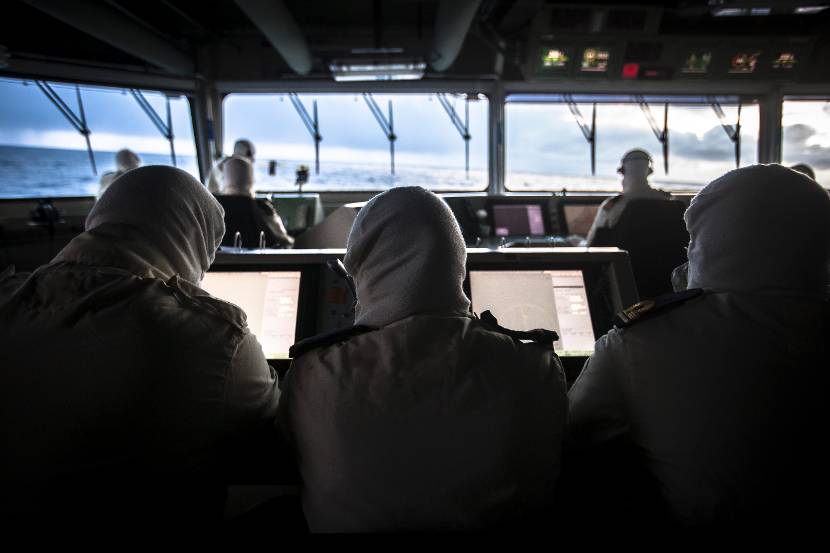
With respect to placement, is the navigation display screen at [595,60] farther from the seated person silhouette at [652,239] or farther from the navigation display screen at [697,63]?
the seated person silhouette at [652,239]

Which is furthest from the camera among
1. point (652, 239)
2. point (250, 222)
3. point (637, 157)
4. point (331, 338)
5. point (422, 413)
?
point (637, 157)

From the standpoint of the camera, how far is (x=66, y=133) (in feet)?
13.5

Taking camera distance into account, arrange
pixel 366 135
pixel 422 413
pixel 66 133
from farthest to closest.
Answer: pixel 366 135 < pixel 66 133 < pixel 422 413

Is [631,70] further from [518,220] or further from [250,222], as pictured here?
[250,222]

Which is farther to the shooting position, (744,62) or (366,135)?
(366,135)

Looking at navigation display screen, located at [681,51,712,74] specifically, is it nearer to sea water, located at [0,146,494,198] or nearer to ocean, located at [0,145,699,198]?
ocean, located at [0,145,699,198]

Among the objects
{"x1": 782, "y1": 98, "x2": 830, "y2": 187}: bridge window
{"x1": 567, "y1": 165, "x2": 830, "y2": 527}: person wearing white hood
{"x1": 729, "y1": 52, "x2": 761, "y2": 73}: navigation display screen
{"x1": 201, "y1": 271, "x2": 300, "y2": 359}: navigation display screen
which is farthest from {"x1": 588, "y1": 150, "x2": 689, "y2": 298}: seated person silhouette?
{"x1": 782, "y1": 98, "x2": 830, "y2": 187}: bridge window

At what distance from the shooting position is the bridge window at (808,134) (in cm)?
514

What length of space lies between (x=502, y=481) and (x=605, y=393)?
0.96 feet

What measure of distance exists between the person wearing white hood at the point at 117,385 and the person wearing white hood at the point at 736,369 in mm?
738

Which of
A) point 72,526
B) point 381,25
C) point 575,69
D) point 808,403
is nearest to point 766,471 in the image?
point 808,403

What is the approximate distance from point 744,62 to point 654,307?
4465mm

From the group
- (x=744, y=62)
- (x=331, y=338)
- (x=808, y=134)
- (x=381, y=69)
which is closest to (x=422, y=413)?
(x=331, y=338)

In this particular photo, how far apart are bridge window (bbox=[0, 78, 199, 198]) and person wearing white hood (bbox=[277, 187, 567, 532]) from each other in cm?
366
